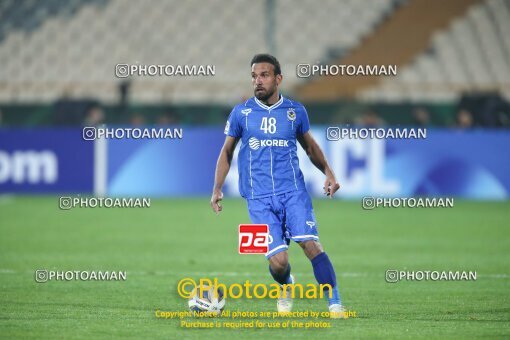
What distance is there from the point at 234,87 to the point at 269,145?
54.2ft

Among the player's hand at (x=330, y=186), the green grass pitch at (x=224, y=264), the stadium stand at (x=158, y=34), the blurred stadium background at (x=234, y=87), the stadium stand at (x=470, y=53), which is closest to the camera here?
the green grass pitch at (x=224, y=264)

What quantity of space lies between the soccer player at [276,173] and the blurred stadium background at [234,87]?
33.0ft

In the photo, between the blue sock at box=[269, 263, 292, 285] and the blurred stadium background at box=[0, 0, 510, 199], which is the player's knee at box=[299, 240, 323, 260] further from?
the blurred stadium background at box=[0, 0, 510, 199]

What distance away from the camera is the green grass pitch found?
8141 millimetres

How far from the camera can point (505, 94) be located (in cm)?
2492

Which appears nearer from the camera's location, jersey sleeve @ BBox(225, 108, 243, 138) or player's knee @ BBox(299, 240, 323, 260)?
player's knee @ BBox(299, 240, 323, 260)

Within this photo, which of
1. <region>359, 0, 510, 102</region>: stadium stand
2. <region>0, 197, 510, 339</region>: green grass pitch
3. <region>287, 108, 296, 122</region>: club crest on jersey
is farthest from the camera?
<region>359, 0, 510, 102</region>: stadium stand

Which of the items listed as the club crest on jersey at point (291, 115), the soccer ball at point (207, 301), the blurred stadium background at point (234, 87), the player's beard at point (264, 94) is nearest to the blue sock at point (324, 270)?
the soccer ball at point (207, 301)

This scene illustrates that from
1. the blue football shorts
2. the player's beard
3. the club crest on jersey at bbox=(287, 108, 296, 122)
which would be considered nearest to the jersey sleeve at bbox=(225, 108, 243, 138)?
the player's beard

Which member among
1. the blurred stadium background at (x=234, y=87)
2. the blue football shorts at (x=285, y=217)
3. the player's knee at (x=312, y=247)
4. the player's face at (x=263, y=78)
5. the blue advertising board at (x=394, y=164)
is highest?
the blurred stadium background at (x=234, y=87)

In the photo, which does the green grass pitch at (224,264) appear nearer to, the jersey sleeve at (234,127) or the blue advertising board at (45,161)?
the blue advertising board at (45,161)

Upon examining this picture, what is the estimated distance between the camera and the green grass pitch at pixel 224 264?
8.14m

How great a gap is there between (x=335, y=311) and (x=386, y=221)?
10248mm

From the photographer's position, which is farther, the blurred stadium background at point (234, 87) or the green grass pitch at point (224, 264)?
the blurred stadium background at point (234, 87)
